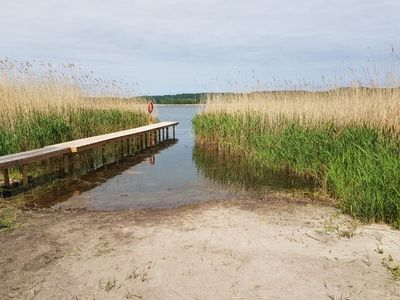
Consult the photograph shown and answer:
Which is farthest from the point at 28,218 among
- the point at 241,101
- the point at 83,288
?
the point at 241,101

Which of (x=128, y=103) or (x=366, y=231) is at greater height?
(x=128, y=103)

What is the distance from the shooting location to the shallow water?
20.1ft

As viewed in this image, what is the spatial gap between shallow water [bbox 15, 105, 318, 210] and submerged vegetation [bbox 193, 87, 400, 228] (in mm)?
690

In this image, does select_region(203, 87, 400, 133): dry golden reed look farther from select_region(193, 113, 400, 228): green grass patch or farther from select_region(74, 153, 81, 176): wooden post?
select_region(74, 153, 81, 176): wooden post

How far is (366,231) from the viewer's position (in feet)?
13.6

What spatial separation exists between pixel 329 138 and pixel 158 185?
3.58 m

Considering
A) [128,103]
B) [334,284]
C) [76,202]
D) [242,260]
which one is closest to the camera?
[334,284]

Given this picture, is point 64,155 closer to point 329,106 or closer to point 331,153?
point 331,153

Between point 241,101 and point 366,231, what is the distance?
8.78 m

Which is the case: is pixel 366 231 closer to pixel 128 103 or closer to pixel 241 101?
pixel 241 101

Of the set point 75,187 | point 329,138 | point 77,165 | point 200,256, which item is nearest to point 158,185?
point 75,187

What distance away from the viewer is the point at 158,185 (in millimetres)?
7461

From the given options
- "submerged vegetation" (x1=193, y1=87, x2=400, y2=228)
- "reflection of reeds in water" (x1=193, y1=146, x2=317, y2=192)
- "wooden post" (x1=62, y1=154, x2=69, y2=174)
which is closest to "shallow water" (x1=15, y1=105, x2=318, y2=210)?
"reflection of reeds in water" (x1=193, y1=146, x2=317, y2=192)

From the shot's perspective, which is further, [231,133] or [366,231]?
[231,133]
